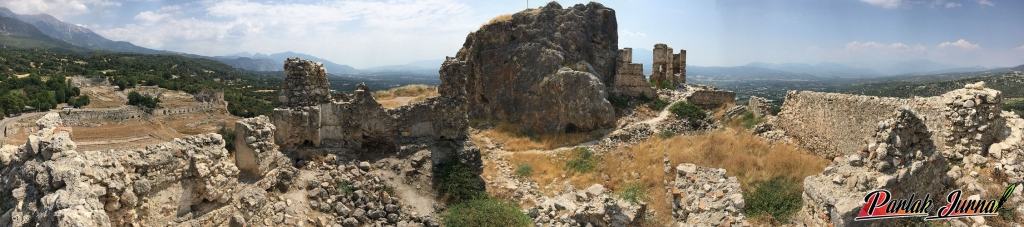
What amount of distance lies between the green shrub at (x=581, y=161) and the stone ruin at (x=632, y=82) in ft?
19.6

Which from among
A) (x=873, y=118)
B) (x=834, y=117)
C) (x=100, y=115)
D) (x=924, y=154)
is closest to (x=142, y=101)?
(x=100, y=115)

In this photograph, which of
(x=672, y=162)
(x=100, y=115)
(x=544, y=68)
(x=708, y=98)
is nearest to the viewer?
(x=672, y=162)

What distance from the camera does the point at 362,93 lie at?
1327 centimetres

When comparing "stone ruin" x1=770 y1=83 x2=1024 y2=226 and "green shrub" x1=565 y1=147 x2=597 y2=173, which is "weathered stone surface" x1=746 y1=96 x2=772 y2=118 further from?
"green shrub" x1=565 y1=147 x2=597 y2=173

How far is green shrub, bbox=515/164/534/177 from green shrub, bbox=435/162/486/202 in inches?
89.2

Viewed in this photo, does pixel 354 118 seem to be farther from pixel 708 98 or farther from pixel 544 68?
pixel 708 98

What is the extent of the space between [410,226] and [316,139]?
328cm

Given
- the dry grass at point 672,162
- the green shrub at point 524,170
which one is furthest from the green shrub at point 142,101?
the dry grass at point 672,162

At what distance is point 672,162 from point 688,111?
21.4ft

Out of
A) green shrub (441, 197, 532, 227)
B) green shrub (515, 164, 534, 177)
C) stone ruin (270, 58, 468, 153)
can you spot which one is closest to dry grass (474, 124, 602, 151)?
green shrub (515, 164, 534, 177)

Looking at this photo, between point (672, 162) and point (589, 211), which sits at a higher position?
point (672, 162)

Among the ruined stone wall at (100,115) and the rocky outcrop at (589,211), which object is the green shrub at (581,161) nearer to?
the rocky outcrop at (589,211)

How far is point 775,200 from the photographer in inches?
428

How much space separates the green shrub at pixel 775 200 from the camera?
411 inches
